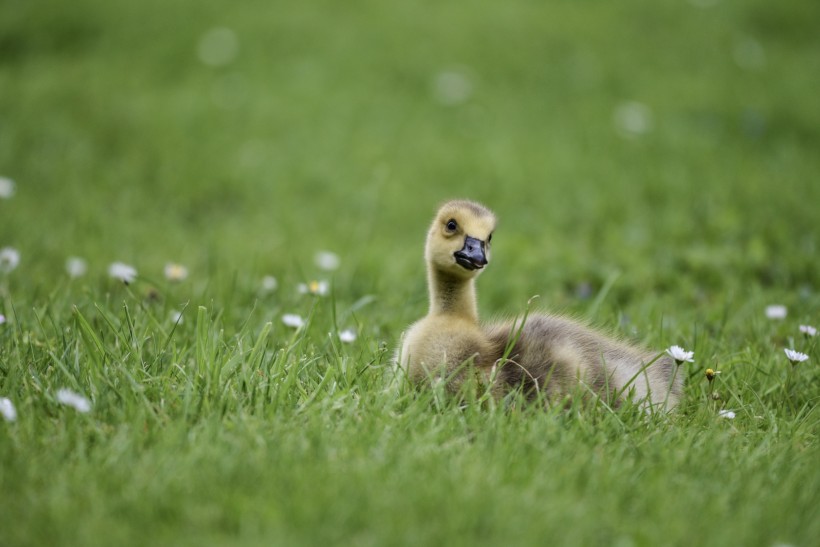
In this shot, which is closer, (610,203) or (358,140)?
(610,203)

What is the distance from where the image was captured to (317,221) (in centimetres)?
698

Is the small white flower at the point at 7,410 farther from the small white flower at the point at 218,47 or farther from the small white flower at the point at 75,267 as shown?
the small white flower at the point at 218,47

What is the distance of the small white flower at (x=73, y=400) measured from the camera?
2.73m

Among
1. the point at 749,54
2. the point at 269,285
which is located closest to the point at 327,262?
the point at 269,285

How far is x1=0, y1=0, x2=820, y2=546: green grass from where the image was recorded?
2.42 metres

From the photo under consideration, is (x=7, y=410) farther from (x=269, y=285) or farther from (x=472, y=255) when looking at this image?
(x=269, y=285)

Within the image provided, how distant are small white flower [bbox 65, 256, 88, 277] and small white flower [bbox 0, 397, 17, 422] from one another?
214 cm

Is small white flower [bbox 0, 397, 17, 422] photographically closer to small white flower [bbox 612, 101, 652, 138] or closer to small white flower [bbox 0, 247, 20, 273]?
small white flower [bbox 0, 247, 20, 273]

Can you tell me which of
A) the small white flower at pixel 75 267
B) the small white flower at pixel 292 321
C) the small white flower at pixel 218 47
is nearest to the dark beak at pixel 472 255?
the small white flower at pixel 292 321

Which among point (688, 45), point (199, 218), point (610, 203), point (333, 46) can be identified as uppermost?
point (688, 45)

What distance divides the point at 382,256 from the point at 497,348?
2.86 metres

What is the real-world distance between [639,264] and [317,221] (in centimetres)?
271

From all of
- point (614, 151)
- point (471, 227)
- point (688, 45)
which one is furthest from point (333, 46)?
point (471, 227)

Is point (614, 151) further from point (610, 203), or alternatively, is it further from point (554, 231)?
point (554, 231)
